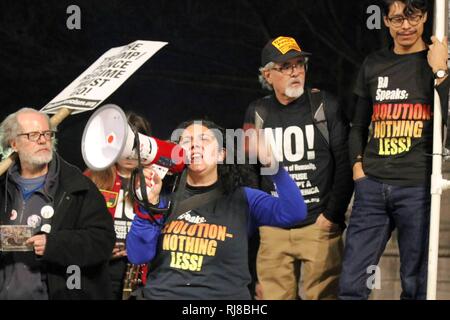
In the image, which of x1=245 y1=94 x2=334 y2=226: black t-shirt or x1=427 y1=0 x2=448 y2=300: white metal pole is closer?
x1=427 y1=0 x2=448 y2=300: white metal pole

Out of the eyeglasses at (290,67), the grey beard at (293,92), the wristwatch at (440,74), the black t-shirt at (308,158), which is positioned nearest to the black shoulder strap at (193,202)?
the black t-shirt at (308,158)

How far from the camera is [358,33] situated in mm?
7840

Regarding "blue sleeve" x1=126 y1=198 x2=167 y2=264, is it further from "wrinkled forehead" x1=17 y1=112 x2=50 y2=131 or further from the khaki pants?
the khaki pants

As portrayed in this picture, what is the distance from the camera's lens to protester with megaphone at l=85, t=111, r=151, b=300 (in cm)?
746

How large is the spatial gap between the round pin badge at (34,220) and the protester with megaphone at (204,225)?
0.59 m

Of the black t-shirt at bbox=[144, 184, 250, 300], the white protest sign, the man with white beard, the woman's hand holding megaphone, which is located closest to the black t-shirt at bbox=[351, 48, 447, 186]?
the man with white beard

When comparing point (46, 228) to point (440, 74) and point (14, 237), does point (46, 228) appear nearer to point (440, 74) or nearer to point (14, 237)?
point (14, 237)

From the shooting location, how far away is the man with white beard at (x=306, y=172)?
23.5ft

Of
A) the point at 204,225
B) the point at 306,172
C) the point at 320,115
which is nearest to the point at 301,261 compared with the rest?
the point at 306,172

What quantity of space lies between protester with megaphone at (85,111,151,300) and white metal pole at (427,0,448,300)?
1.84 meters

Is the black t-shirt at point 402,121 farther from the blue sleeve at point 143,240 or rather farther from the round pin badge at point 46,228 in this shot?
the round pin badge at point 46,228

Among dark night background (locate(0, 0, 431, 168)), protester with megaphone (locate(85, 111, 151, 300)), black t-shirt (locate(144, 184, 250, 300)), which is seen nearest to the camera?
black t-shirt (locate(144, 184, 250, 300))

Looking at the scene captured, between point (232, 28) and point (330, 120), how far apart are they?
1186 millimetres
